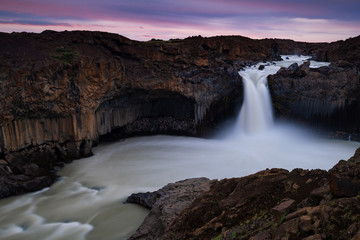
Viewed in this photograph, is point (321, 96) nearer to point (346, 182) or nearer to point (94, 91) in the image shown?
point (94, 91)

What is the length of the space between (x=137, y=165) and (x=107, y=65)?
6.92m

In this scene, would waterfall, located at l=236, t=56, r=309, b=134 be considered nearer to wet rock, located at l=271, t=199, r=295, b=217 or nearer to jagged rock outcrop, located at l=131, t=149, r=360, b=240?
jagged rock outcrop, located at l=131, t=149, r=360, b=240

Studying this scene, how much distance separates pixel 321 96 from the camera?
2414cm

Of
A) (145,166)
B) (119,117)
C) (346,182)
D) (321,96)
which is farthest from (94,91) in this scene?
(321,96)

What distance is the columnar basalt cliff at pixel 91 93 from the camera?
16609 mm

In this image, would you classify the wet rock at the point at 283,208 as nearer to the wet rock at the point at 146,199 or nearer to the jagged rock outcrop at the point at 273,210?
the jagged rock outcrop at the point at 273,210

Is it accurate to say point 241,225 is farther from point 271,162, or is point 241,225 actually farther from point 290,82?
point 290,82

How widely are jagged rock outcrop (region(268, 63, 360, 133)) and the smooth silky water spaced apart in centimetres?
112

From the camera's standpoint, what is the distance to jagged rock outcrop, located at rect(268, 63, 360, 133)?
2380 cm

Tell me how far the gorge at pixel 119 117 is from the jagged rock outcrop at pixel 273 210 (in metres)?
3.40

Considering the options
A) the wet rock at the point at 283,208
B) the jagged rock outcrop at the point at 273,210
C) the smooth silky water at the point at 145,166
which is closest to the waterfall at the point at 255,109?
the smooth silky water at the point at 145,166

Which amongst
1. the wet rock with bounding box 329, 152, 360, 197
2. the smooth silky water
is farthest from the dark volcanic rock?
the wet rock with bounding box 329, 152, 360, 197

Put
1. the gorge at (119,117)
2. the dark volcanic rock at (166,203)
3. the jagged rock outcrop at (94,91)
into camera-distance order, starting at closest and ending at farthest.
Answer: the dark volcanic rock at (166,203), the gorge at (119,117), the jagged rock outcrop at (94,91)

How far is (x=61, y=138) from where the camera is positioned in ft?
62.0
